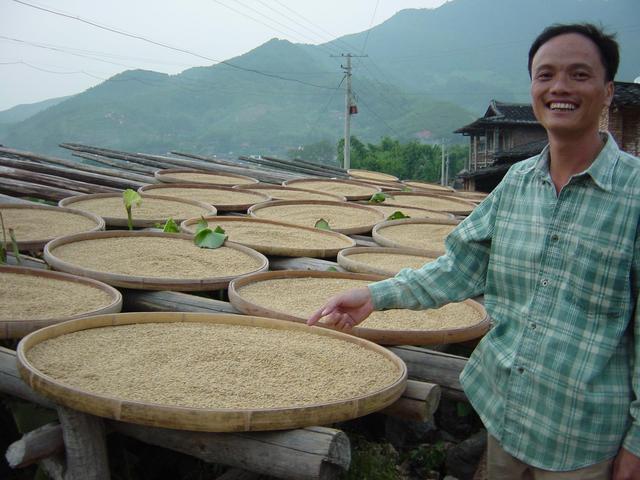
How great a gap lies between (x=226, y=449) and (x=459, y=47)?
411 feet

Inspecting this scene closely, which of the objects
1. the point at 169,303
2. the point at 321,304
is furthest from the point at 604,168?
the point at 169,303

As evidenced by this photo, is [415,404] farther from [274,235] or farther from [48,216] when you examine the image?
[48,216]

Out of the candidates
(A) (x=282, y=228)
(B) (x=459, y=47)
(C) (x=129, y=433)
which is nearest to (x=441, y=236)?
(A) (x=282, y=228)

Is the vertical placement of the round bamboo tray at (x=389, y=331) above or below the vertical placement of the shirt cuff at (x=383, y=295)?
below

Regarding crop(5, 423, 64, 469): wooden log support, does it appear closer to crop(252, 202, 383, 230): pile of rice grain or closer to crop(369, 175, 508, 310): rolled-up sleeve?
crop(369, 175, 508, 310): rolled-up sleeve

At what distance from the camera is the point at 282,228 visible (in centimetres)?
404

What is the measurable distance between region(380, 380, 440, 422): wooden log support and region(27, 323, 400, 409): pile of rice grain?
0.07 metres

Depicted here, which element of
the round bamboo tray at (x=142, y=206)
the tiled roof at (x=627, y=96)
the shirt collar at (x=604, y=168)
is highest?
the tiled roof at (x=627, y=96)

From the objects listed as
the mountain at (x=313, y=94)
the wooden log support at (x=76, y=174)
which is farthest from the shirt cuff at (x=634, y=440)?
the mountain at (x=313, y=94)

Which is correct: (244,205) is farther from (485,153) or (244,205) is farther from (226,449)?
(485,153)

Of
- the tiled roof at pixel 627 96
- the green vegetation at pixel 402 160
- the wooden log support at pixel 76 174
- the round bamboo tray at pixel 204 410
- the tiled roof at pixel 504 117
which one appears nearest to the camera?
the round bamboo tray at pixel 204 410

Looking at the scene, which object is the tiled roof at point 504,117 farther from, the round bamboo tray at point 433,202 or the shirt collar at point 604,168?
the shirt collar at point 604,168

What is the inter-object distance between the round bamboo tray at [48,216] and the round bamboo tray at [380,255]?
139 centimetres

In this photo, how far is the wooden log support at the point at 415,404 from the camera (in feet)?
5.82
